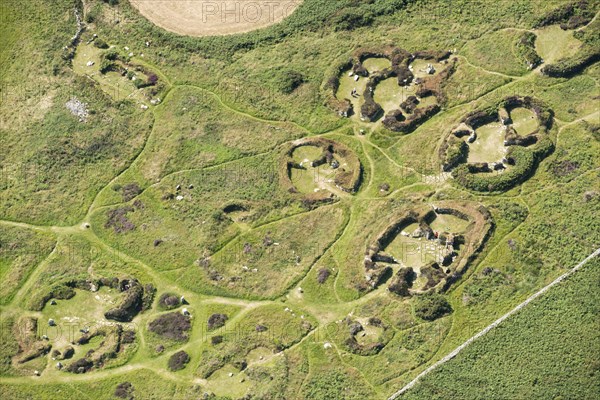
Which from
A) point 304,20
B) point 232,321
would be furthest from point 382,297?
point 304,20

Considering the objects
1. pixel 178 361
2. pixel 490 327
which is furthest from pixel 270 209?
pixel 490 327

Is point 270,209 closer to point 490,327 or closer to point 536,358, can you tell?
point 490,327

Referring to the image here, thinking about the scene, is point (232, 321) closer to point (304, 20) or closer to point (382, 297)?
point (382, 297)

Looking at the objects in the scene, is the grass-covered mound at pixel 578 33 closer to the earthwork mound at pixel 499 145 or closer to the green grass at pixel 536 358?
the earthwork mound at pixel 499 145

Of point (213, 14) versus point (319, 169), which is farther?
point (213, 14)

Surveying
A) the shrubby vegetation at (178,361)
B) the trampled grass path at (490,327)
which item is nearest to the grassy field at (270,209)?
the shrubby vegetation at (178,361)
